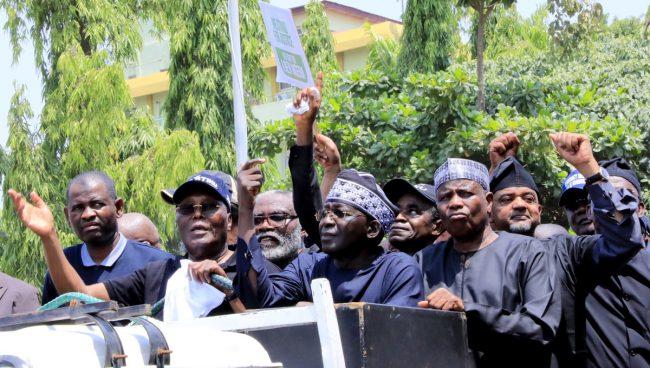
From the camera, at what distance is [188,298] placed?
4.05m

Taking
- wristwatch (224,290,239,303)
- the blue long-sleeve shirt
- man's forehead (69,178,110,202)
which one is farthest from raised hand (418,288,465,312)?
man's forehead (69,178,110,202)

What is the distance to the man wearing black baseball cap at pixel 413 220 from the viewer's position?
5.73 m

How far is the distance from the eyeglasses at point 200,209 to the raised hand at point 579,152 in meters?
1.51

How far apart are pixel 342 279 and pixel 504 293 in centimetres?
63

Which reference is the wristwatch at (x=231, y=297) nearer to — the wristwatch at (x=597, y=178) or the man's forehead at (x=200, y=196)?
the man's forehead at (x=200, y=196)

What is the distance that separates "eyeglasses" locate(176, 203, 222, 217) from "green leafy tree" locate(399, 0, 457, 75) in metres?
17.0

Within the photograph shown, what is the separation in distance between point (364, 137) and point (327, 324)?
41.9ft

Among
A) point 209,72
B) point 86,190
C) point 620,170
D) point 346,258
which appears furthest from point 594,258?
point 209,72

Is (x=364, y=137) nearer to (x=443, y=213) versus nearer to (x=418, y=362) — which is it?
(x=443, y=213)

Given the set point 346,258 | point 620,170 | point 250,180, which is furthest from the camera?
point 620,170

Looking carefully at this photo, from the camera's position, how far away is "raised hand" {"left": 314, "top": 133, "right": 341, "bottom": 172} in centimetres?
558

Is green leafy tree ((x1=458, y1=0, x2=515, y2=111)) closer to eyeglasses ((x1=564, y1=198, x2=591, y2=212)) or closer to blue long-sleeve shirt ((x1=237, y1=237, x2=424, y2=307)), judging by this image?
eyeglasses ((x1=564, y1=198, x2=591, y2=212))

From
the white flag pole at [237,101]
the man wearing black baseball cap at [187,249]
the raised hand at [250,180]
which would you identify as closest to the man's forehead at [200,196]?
the man wearing black baseball cap at [187,249]

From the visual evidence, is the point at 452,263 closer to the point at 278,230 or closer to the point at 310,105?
the point at 310,105
